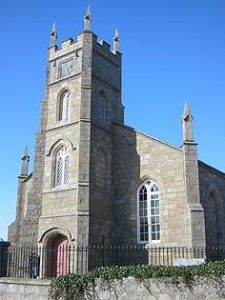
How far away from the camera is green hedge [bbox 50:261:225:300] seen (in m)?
12.4

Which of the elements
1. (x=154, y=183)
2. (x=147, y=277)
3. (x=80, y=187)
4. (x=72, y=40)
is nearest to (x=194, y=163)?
(x=154, y=183)

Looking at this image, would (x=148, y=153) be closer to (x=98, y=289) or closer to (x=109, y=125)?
(x=109, y=125)

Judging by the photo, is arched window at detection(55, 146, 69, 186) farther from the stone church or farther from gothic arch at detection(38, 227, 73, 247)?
gothic arch at detection(38, 227, 73, 247)

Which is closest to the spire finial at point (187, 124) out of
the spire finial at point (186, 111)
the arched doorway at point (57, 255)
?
the spire finial at point (186, 111)

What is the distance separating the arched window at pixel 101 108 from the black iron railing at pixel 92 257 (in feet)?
26.3

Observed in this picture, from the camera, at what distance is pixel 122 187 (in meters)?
24.2

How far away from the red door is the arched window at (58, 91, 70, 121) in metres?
7.57

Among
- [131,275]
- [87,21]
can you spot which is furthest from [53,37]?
[131,275]

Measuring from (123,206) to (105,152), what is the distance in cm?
354

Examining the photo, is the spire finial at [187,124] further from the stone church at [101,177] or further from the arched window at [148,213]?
the arched window at [148,213]

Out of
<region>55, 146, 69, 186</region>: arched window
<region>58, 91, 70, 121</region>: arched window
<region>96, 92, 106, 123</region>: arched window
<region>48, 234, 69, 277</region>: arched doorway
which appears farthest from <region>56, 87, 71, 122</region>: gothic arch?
<region>48, 234, 69, 277</region>: arched doorway

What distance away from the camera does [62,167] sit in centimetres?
2395

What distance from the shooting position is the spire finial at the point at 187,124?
22.1m

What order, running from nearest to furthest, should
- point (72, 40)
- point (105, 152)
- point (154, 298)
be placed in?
point (154, 298)
point (105, 152)
point (72, 40)
